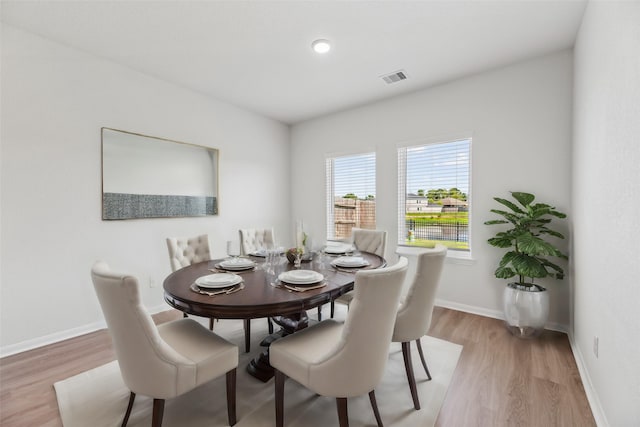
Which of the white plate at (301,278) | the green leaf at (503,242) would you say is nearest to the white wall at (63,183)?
the white plate at (301,278)

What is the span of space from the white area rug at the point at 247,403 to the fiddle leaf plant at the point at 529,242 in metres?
1.18

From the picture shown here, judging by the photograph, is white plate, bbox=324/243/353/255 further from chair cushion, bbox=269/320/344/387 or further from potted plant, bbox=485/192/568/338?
potted plant, bbox=485/192/568/338

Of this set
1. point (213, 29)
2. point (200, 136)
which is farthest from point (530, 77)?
point (200, 136)

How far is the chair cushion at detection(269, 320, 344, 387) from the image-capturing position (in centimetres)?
141

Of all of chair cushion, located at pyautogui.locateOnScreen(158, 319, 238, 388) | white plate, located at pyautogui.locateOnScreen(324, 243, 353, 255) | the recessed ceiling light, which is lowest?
chair cushion, located at pyautogui.locateOnScreen(158, 319, 238, 388)

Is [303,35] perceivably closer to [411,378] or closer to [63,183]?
[63,183]

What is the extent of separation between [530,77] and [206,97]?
3.89 meters

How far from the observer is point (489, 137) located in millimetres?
3164

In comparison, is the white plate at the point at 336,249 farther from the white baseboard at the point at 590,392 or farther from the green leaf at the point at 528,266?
the white baseboard at the point at 590,392

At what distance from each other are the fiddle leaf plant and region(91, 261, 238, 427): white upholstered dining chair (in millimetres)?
2643

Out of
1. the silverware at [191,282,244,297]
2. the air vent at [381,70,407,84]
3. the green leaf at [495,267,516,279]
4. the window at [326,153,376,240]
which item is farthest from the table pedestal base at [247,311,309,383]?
the air vent at [381,70,407,84]

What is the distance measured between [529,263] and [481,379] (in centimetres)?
120

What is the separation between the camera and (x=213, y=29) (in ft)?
7.88

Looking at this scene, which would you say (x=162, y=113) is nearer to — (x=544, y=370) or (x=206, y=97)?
(x=206, y=97)
